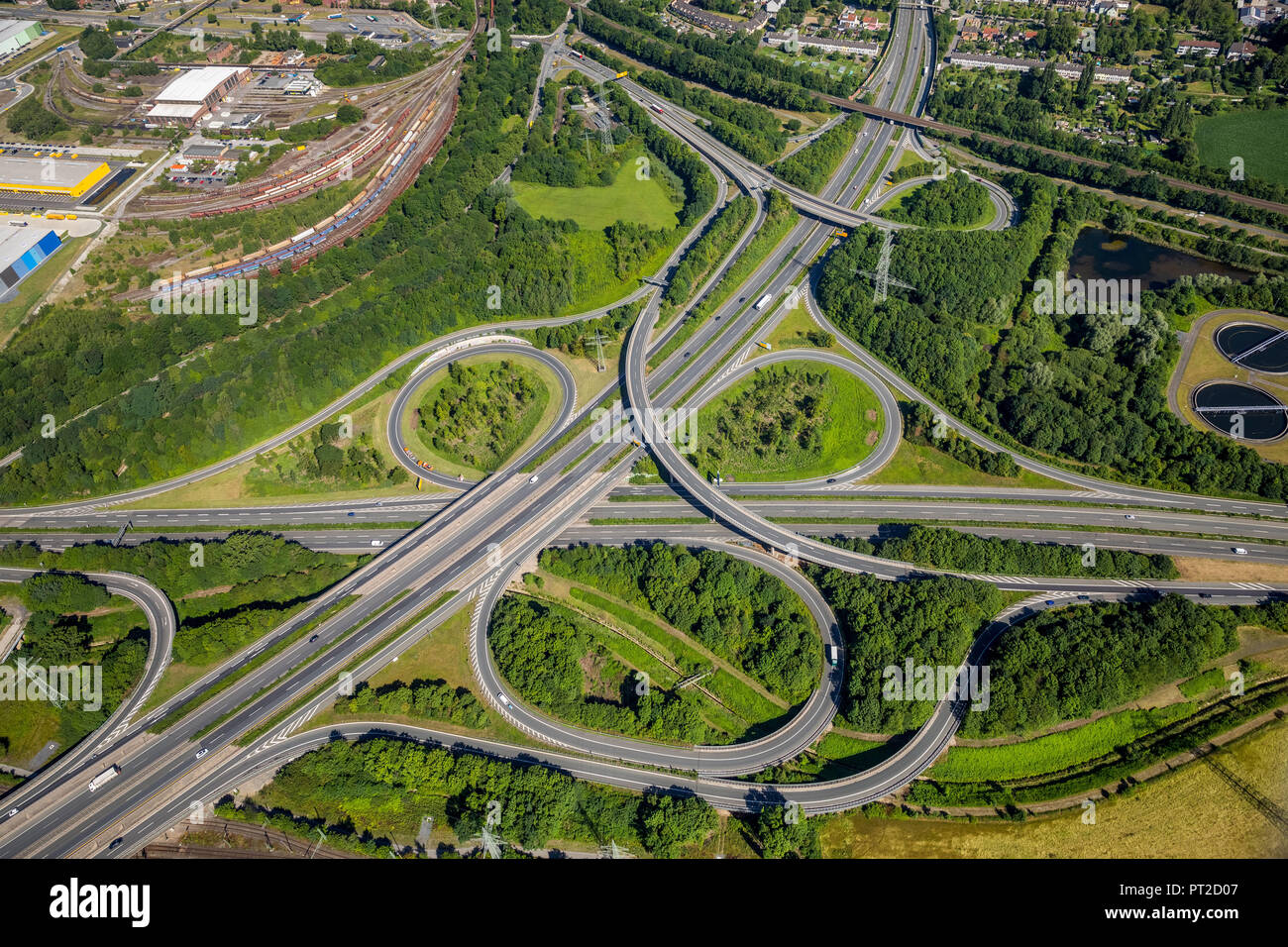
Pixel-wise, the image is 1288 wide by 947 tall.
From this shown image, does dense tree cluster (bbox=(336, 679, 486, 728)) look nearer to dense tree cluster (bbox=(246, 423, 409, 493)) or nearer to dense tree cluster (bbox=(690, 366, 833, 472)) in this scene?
dense tree cluster (bbox=(246, 423, 409, 493))

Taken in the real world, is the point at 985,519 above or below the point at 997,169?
below

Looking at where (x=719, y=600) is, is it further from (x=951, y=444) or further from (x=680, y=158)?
(x=680, y=158)

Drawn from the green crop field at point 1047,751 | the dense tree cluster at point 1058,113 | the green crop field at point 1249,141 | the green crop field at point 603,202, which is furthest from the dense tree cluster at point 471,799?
the green crop field at point 1249,141

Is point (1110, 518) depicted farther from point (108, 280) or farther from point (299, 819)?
point (108, 280)

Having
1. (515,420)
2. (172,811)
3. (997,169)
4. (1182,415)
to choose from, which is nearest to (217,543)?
(172,811)

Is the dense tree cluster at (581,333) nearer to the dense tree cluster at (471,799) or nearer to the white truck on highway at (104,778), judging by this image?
the dense tree cluster at (471,799)

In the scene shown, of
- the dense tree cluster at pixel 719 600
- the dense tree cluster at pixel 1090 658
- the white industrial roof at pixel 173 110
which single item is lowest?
the dense tree cluster at pixel 719 600
